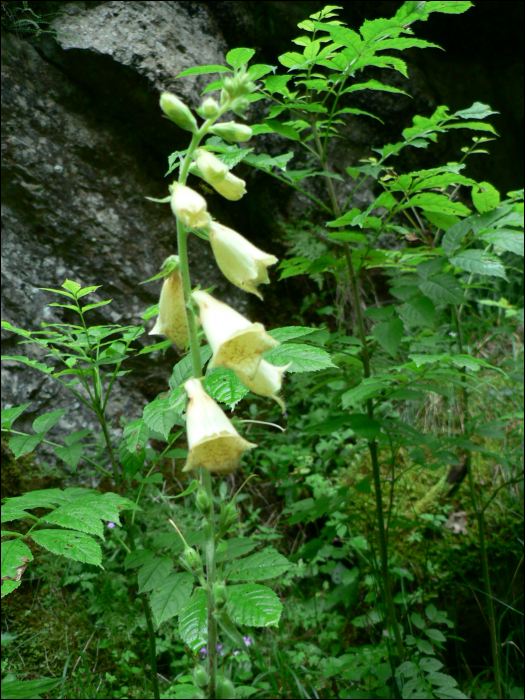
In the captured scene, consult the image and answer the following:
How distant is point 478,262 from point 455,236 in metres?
0.13

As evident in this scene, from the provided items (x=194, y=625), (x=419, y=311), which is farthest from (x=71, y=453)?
(x=419, y=311)

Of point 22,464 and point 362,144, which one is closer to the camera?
point 22,464

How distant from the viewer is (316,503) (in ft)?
5.56

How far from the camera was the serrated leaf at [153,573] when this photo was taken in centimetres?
112

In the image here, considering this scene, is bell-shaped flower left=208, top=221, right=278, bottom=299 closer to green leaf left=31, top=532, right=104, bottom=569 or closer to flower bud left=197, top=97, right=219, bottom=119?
flower bud left=197, top=97, right=219, bottom=119

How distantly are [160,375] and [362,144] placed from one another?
2.60 meters

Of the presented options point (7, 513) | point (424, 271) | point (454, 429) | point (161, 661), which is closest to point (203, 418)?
point (7, 513)

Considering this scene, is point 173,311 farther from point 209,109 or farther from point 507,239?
point 507,239

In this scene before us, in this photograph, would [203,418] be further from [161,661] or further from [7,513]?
[161,661]

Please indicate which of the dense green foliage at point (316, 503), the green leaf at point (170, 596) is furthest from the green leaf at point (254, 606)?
the green leaf at point (170, 596)

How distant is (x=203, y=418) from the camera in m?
0.74

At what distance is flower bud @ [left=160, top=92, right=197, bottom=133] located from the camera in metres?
0.78

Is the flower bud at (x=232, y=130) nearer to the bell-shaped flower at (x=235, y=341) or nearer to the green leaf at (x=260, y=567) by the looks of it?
the bell-shaped flower at (x=235, y=341)

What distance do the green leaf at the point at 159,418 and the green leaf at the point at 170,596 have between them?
381 mm
